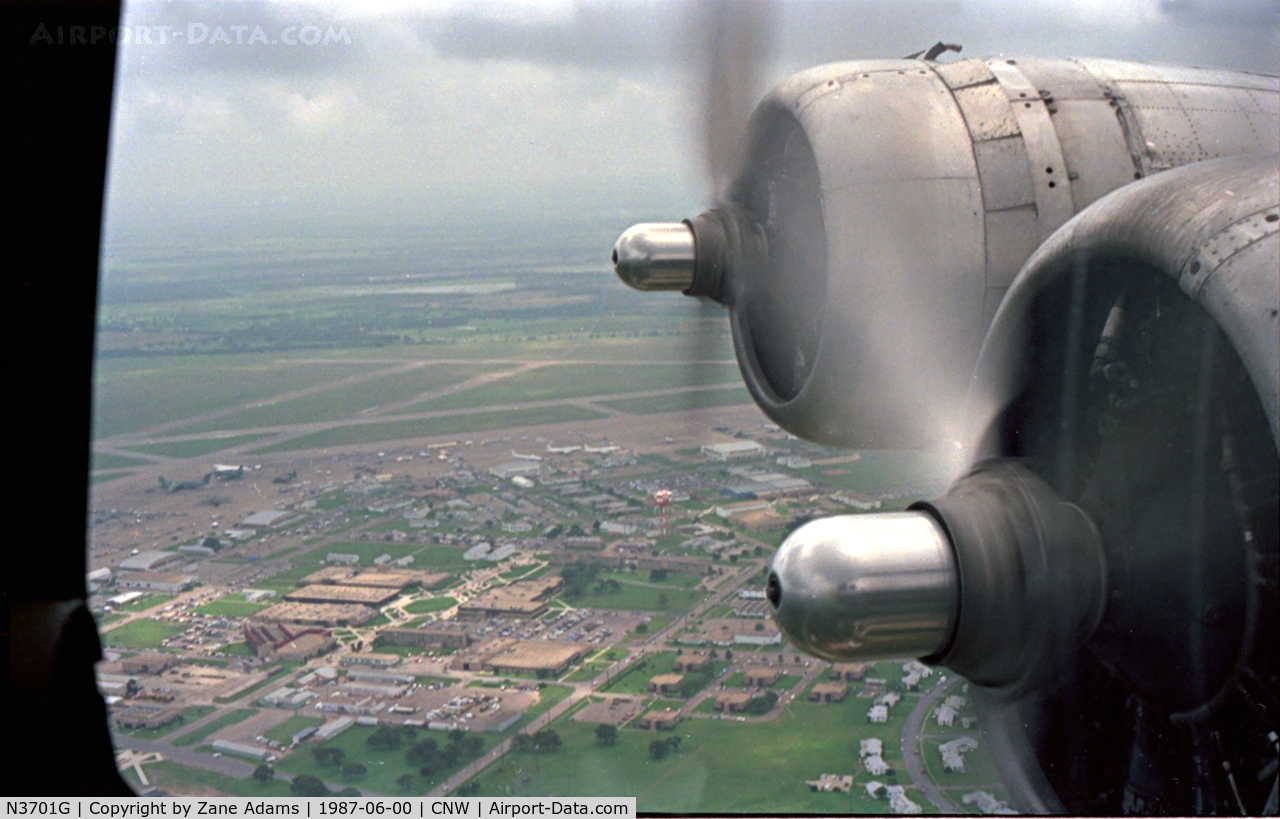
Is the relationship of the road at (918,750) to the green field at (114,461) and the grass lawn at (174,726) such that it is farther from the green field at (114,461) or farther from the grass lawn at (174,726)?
the green field at (114,461)

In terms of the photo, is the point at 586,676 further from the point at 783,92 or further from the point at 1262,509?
the point at 1262,509

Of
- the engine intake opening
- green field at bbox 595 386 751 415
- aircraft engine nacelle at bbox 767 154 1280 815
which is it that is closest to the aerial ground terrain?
green field at bbox 595 386 751 415

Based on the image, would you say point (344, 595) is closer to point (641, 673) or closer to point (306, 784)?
point (306, 784)

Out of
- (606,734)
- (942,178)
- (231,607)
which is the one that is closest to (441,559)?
(231,607)

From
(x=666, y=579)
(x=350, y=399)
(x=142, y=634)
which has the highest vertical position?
(x=350, y=399)

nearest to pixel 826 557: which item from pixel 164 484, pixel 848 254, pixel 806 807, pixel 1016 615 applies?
pixel 1016 615
